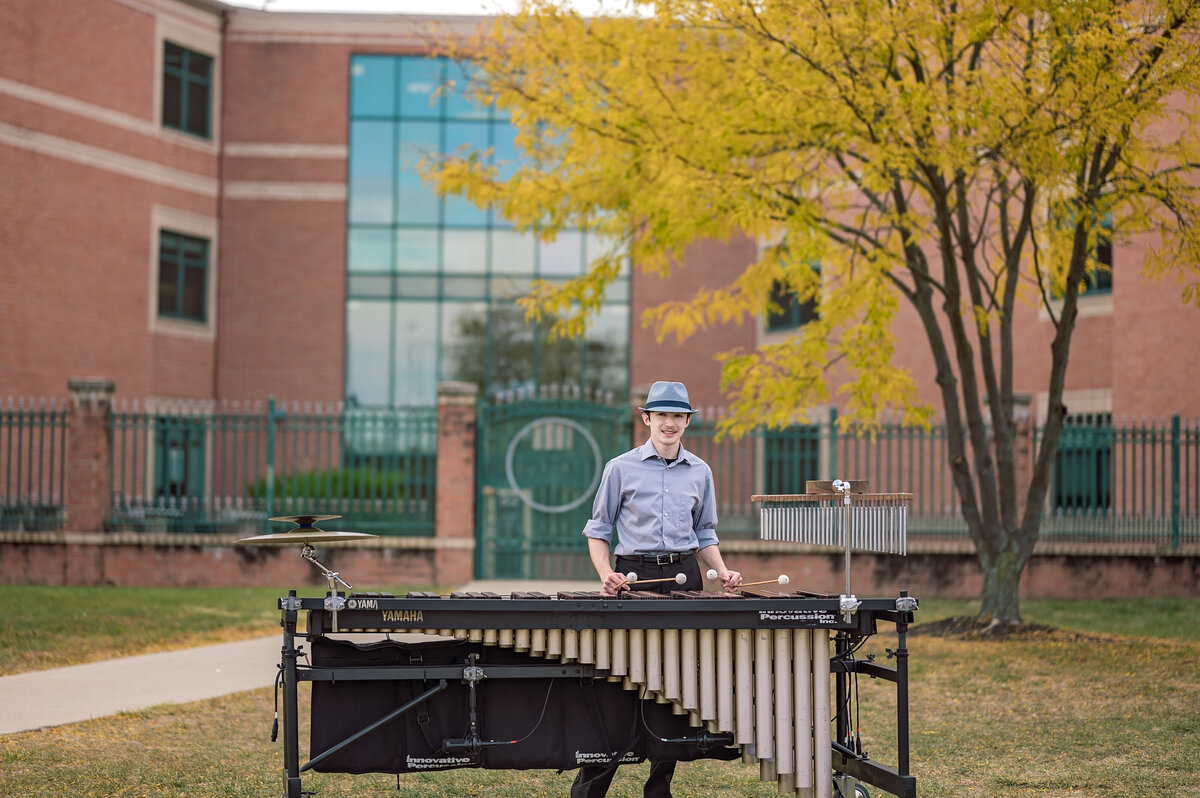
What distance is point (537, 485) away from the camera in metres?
17.5

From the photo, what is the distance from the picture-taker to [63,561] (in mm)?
17438

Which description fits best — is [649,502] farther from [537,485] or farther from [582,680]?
[537,485]

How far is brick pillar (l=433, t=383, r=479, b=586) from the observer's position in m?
17.3

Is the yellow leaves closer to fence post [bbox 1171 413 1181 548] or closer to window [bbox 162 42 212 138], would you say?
fence post [bbox 1171 413 1181 548]

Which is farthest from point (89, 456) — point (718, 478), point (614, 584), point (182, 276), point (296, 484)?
point (614, 584)

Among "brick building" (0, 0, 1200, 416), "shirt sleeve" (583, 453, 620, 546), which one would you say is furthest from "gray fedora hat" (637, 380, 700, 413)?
"brick building" (0, 0, 1200, 416)

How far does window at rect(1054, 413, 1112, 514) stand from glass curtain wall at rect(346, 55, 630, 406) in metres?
11.0

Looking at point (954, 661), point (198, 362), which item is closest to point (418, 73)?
point (198, 362)

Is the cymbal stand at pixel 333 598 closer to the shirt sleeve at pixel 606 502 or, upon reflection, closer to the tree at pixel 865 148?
the shirt sleeve at pixel 606 502

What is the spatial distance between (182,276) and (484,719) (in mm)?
21606

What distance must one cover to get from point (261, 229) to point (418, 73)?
482cm

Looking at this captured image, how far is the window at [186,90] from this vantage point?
25.3m

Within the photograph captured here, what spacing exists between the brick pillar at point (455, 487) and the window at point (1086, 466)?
8.13m

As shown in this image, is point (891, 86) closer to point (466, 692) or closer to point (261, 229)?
point (466, 692)
